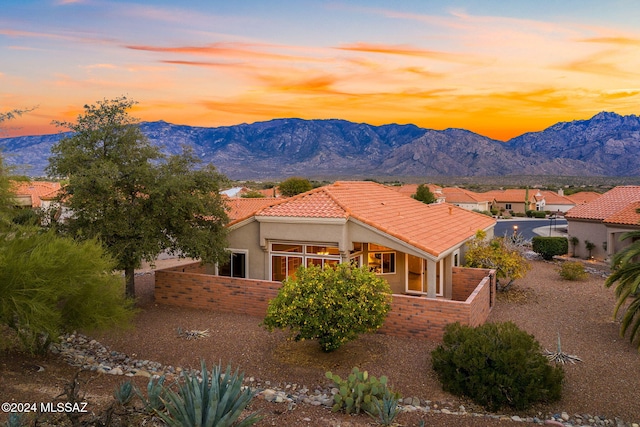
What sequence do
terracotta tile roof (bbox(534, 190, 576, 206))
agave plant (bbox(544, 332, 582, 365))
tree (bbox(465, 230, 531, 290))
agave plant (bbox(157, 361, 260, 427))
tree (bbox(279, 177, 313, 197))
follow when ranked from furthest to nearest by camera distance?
terracotta tile roof (bbox(534, 190, 576, 206)), tree (bbox(279, 177, 313, 197)), tree (bbox(465, 230, 531, 290)), agave plant (bbox(544, 332, 582, 365)), agave plant (bbox(157, 361, 260, 427))

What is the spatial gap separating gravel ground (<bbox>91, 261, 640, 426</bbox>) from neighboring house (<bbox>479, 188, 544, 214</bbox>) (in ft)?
247

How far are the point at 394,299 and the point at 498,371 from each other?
4372 mm

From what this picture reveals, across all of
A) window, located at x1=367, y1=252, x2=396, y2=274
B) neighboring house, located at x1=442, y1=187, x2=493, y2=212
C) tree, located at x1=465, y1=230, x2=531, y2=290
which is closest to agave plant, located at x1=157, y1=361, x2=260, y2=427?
window, located at x1=367, y1=252, x2=396, y2=274

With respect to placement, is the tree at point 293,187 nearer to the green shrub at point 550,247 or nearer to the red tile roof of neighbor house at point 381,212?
the green shrub at point 550,247

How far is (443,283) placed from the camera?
1842cm

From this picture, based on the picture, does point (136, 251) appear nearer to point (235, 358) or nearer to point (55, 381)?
point (235, 358)

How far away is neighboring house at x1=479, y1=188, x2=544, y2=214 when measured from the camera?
88681 mm

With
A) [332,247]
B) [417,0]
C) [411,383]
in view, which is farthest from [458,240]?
[417,0]

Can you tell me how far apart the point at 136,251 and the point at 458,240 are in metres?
12.0

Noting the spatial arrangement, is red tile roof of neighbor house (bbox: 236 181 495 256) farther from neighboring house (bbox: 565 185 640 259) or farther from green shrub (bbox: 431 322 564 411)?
neighboring house (bbox: 565 185 640 259)

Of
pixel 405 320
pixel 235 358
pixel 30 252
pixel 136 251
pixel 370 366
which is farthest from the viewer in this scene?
pixel 136 251

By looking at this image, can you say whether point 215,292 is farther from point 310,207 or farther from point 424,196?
point 424,196

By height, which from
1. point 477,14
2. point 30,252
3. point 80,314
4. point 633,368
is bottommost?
point 633,368

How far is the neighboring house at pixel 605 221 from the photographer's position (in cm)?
2720
